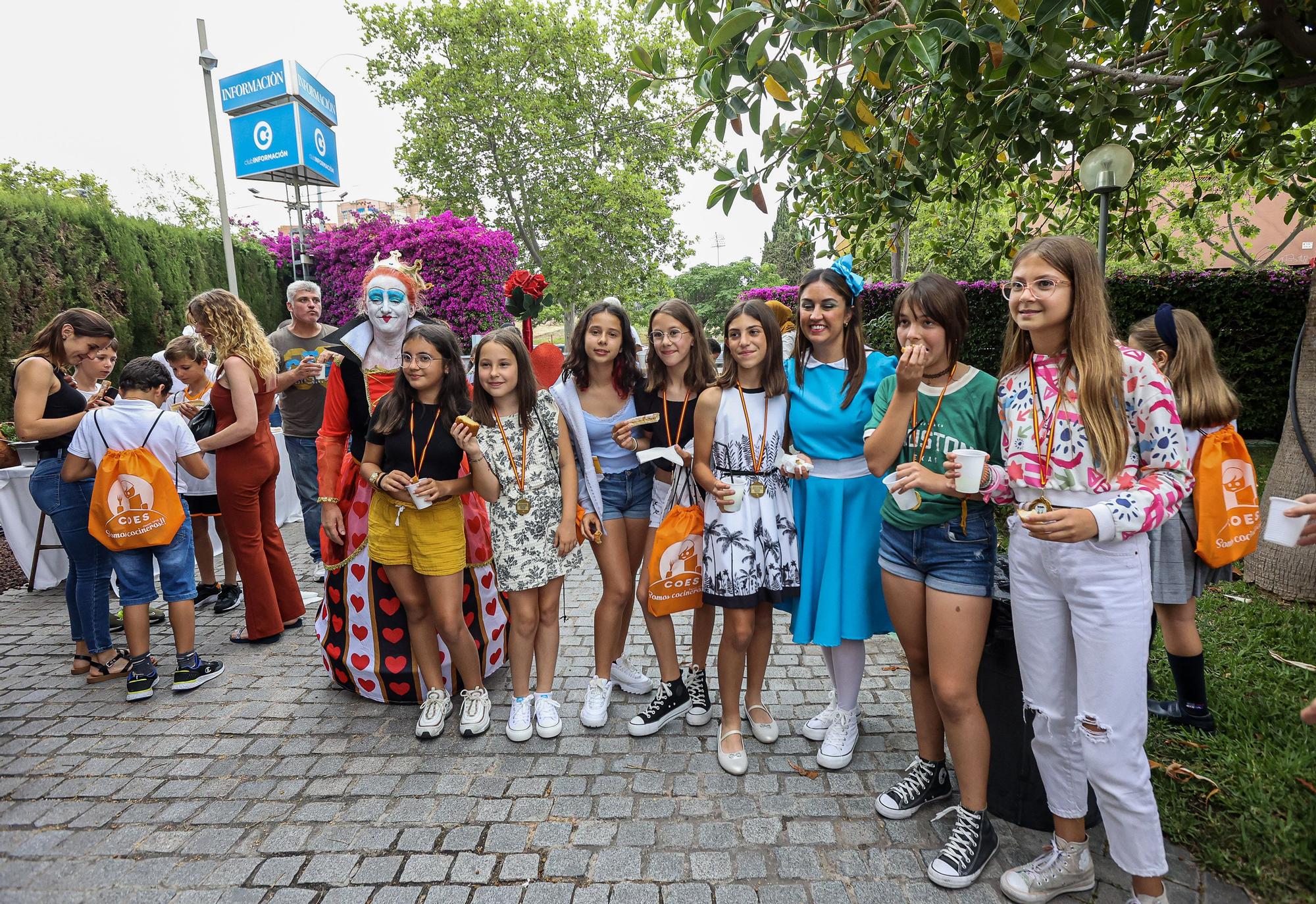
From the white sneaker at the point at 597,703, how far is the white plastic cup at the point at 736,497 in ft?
4.12

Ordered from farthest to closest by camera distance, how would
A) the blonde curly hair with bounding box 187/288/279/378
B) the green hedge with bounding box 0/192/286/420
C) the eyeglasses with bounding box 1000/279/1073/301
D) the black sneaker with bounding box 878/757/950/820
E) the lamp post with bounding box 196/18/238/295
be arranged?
1. the lamp post with bounding box 196/18/238/295
2. the green hedge with bounding box 0/192/286/420
3. the blonde curly hair with bounding box 187/288/279/378
4. the black sneaker with bounding box 878/757/950/820
5. the eyeglasses with bounding box 1000/279/1073/301

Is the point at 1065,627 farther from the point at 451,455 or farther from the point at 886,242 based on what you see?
the point at 886,242

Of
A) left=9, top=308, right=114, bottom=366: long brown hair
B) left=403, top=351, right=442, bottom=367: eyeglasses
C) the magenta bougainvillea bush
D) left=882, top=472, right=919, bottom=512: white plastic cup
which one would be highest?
the magenta bougainvillea bush

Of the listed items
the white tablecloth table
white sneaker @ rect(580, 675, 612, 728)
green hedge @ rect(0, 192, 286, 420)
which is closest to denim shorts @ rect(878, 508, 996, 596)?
white sneaker @ rect(580, 675, 612, 728)

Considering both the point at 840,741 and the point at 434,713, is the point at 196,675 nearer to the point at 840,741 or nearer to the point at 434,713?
the point at 434,713

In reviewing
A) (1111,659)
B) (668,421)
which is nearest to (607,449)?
(668,421)

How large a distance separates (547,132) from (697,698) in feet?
77.0

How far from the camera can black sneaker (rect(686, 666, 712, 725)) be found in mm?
3508

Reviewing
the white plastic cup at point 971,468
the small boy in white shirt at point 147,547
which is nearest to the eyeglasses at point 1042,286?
the white plastic cup at point 971,468

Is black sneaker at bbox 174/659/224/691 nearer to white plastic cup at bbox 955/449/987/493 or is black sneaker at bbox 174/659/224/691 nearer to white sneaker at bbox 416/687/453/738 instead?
white sneaker at bbox 416/687/453/738

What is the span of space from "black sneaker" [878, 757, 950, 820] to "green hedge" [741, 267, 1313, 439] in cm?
850

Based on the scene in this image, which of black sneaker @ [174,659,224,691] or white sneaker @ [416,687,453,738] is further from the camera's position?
black sneaker @ [174,659,224,691]

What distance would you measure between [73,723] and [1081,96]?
6.29 metres

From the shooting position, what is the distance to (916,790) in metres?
2.78
